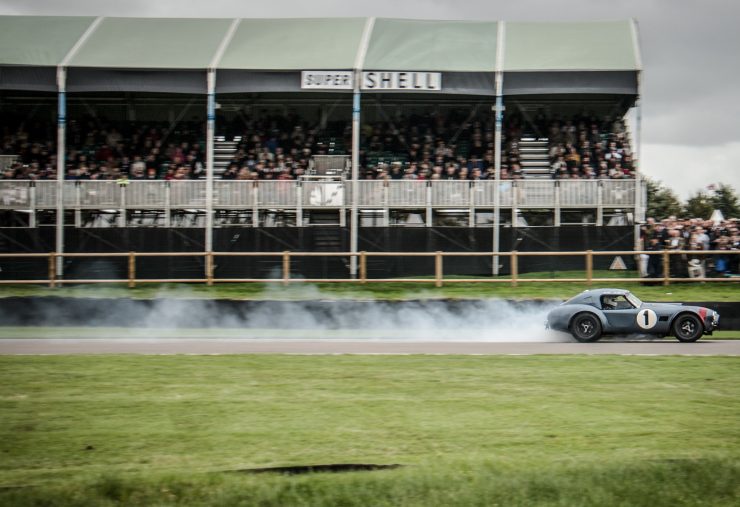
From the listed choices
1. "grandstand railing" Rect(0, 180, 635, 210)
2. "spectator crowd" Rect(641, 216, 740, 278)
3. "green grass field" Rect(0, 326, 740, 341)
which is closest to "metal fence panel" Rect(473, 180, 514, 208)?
"grandstand railing" Rect(0, 180, 635, 210)

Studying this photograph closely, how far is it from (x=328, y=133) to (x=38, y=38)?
10.2 meters

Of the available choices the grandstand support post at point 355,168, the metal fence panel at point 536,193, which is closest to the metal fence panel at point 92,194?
the grandstand support post at point 355,168

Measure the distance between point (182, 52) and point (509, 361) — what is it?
19.5 m

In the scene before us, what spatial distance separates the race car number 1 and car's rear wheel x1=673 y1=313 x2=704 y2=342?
1.26 feet

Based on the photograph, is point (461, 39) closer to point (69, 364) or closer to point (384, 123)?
point (384, 123)

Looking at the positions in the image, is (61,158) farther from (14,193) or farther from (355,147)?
(355,147)

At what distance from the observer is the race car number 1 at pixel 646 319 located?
1689 cm

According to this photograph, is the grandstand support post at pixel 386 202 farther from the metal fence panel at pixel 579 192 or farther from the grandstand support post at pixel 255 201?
the metal fence panel at pixel 579 192

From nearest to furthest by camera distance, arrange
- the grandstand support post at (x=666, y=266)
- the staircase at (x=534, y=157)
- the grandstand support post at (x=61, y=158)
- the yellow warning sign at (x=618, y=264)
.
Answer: the grandstand support post at (x=666, y=266) → the yellow warning sign at (x=618, y=264) → the grandstand support post at (x=61, y=158) → the staircase at (x=534, y=157)

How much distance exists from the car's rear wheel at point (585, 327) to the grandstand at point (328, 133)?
10.4 meters

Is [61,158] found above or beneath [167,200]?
above

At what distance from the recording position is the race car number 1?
1689cm

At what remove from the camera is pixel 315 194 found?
1109 inches

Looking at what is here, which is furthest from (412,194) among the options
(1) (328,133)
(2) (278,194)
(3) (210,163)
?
(3) (210,163)
